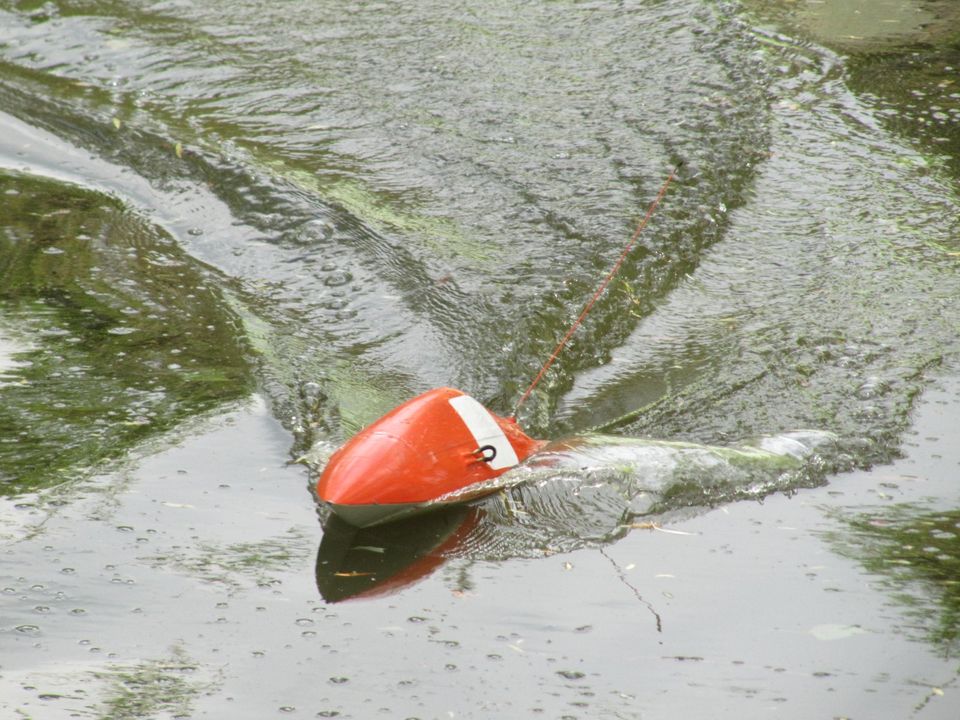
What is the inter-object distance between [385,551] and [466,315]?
7.29 feet

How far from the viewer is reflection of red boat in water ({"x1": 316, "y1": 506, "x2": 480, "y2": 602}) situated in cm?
404

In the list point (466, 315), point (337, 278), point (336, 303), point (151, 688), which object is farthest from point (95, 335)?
point (151, 688)

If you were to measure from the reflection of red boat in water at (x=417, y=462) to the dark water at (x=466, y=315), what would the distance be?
0.15 metres

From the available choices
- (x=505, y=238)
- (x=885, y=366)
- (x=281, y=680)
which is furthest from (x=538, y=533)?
(x=505, y=238)

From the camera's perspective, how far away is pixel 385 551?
13.9 feet

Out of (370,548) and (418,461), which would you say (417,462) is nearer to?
(418,461)

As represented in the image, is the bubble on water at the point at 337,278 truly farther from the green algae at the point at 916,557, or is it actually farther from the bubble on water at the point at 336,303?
the green algae at the point at 916,557

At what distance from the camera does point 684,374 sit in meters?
5.85

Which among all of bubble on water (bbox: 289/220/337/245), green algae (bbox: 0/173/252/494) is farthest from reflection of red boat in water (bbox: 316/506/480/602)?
bubble on water (bbox: 289/220/337/245)

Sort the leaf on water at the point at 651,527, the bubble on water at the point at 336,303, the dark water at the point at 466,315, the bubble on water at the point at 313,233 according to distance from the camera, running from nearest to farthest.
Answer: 1. the dark water at the point at 466,315
2. the leaf on water at the point at 651,527
3. the bubble on water at the point at 336,303
4. the bubble on water at the point at 313,233

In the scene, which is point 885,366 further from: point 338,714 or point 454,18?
point 454,18

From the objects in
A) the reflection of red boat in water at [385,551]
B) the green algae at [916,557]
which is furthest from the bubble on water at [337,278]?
the green algae at [916,557]

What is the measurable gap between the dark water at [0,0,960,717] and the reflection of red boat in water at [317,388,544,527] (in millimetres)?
154

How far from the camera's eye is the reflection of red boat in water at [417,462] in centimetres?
411
